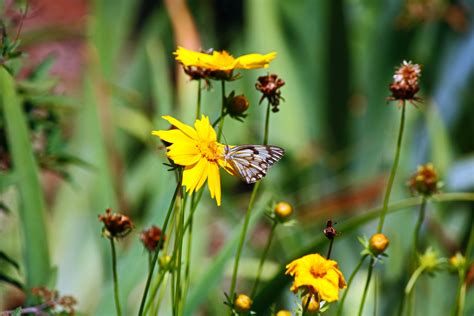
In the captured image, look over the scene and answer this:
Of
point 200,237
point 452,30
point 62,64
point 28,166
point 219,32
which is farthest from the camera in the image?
point 62,64

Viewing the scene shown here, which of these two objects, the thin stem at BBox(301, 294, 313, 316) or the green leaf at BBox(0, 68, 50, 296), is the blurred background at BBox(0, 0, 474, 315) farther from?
the thin stem at BBox(301, 294, 313, 316)

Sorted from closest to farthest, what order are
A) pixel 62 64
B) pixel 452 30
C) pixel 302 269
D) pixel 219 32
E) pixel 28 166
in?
1. pixel 302 269
2. pixel 28 166
3. pixel 452 30
4. pixel 219 32
5. pixel 62 64

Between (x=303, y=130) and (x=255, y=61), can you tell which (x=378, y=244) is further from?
(x=303, y=130)

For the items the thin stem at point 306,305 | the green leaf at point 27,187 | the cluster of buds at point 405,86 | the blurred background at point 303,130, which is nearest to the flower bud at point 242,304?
the thin stem at point 306,305

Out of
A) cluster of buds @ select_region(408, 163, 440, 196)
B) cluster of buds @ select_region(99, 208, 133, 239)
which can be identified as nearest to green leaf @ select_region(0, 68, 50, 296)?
cluster of buds @ select_region(99, 208, 133, 239)

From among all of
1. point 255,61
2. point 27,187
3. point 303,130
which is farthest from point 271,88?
point 303,130

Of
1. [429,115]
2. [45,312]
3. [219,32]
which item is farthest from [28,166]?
[219,32]

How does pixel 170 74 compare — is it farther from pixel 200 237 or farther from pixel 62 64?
pixel 200 237

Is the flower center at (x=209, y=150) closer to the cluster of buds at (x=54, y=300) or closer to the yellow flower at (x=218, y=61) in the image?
the yellow flower at (x=218, y=61)
